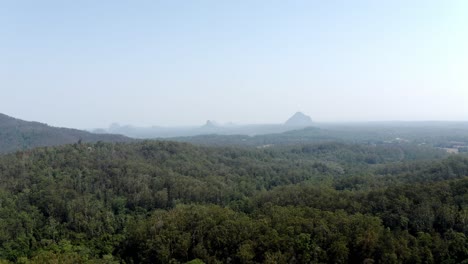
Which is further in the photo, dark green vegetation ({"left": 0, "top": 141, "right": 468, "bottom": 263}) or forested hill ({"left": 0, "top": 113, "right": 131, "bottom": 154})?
forested hill ({"left": 0, "top": 113, "right": 131, "bottom": 154})

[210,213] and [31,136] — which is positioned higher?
[31,136]

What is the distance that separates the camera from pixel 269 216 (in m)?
41.6

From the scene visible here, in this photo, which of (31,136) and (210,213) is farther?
(31,136)

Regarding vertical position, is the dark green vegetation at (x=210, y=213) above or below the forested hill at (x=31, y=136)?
below

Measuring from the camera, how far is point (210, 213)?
42.3 meters

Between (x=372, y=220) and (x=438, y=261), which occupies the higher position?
(x=372, y=220)

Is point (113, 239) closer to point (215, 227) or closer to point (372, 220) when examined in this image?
point (215, 227)

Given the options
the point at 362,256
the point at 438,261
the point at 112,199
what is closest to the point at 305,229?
the point at 362,256

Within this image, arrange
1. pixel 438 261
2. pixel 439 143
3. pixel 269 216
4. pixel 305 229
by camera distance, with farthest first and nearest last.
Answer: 1. pixel 439 143
2. pixel 269 216
3. pixel 305 229
4. pixel 438 261

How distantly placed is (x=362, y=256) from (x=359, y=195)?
1545 cm

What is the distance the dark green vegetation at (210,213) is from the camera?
33.3 meters

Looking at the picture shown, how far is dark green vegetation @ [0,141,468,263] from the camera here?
1313 inches

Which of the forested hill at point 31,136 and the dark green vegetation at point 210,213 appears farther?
the forested hill at point 31,136

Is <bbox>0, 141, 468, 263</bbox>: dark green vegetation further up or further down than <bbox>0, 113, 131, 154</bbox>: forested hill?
further down
